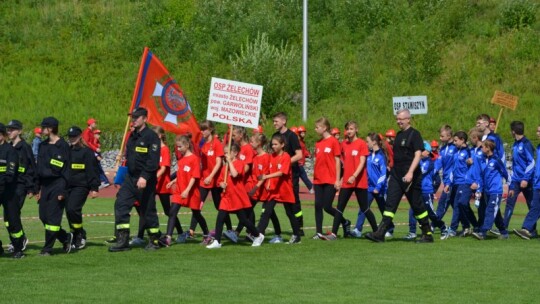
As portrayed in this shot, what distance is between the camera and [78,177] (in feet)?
54.5

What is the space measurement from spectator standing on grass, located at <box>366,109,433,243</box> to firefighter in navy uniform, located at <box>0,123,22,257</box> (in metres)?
5.41

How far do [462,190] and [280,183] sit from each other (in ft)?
10.8

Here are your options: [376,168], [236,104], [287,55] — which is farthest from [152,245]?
[287,55]

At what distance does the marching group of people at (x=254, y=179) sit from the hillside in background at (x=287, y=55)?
61.0 ft

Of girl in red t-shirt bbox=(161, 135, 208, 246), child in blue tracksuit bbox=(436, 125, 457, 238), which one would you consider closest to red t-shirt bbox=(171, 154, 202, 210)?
girl in red t-shirt bbox=(161, 135, 208, 246)

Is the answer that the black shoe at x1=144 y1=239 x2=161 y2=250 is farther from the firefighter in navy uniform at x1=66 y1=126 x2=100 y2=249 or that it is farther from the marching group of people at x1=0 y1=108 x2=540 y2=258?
the firefighter in navy uniform at x1=66 y1=126 x2=100 y2=249

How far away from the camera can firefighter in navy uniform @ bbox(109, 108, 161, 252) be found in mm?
16406

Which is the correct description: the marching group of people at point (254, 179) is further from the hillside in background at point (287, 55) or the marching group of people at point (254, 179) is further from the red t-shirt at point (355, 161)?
the hillside in background at point (287, 55)

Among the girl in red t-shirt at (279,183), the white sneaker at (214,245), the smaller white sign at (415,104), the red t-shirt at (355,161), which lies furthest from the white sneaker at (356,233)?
the smaller white sign at (415,104)

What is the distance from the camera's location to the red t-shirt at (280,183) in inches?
702

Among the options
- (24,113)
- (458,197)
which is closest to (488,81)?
(24,113)

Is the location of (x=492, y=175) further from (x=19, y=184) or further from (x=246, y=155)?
(x=19, y=184)

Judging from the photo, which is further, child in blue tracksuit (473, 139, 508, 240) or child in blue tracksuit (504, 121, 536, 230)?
child in blue tracksuit (504, 121, 536, 230)

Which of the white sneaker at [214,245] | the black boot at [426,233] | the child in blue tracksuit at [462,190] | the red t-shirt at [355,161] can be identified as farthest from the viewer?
the child in blue tracksuit at [462,190]
